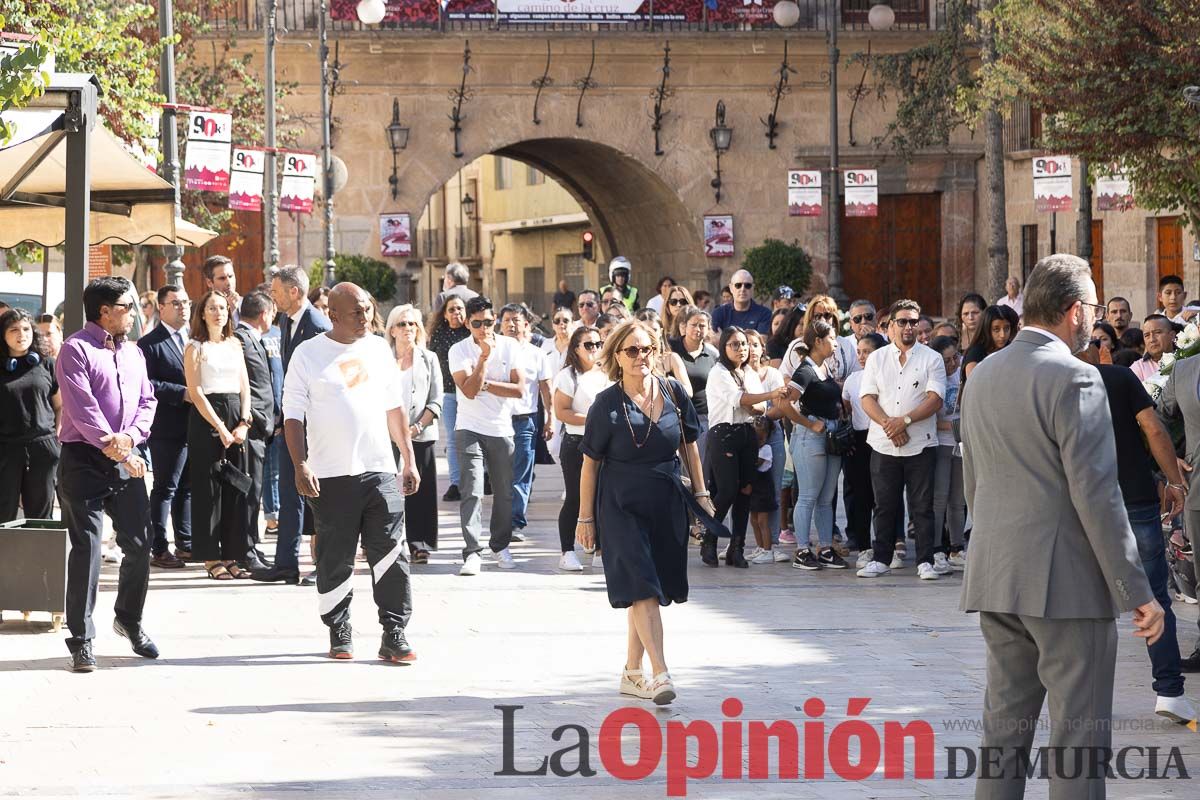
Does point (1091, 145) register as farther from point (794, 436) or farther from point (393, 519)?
point (393, 519)

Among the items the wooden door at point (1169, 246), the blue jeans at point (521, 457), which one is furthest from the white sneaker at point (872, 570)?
the wooden door at point (1169, 246)

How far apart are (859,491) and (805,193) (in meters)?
15.9

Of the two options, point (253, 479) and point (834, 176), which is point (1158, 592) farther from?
point (834, 176)

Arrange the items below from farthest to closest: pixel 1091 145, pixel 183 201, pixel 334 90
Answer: pixel 334 90 < pixel 183 201 < pixel 1091 145

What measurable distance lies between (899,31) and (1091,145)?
14.2 m

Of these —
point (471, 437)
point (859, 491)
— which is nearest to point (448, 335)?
point (471, 437)

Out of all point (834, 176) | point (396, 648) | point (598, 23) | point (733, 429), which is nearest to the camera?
point (396, 648)

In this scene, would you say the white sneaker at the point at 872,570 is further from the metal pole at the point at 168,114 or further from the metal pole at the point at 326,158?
the metal pole at the point at 326,158

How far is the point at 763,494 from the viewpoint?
13008 millimetres

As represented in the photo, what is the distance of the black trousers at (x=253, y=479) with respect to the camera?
12.1 metres

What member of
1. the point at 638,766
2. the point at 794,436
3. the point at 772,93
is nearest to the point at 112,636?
the point at 638,766

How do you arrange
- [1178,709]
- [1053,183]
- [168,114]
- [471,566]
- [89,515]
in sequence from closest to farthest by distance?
[1178,709] → [89,515] → [471,566] → [168,114] → [1053,183]

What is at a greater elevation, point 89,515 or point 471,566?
point 89,515

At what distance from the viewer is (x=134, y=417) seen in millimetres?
9211
